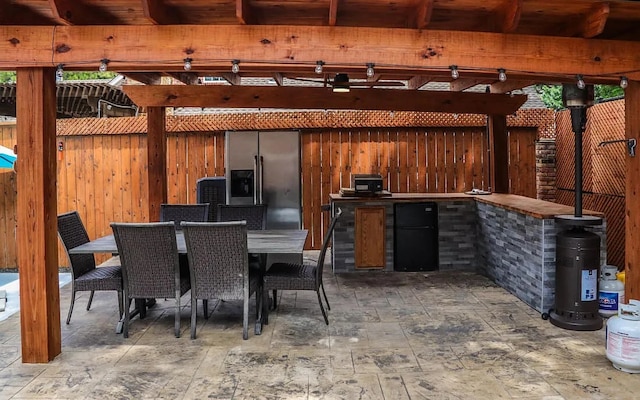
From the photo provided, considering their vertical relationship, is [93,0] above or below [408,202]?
above

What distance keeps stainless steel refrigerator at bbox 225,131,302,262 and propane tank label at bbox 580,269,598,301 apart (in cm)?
408

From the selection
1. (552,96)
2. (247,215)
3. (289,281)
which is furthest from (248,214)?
(552,96)

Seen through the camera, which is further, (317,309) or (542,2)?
(317,309)

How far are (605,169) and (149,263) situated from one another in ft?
18.5

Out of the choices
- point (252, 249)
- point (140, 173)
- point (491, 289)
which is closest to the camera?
point (252, 249)

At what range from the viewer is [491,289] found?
19.1 feet

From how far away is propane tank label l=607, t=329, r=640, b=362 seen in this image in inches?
134

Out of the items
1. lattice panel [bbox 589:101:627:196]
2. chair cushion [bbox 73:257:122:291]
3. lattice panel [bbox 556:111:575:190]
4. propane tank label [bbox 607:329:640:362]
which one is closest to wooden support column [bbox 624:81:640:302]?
propane tank label [bbox 607:329:640:362]

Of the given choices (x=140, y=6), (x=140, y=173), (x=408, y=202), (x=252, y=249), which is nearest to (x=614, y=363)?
(x=252, y=249)

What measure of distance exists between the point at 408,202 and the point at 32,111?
4.30 m

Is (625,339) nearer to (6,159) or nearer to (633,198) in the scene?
(633,198)

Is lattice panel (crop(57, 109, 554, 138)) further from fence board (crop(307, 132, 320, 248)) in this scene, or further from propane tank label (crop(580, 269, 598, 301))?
propane tank label (crop(580, 269, 598, 301))

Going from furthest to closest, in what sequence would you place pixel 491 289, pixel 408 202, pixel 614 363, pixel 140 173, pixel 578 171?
pixel 140 173 < pixel 408 202 < pixel 491 289 < pixel 578 171 < pixel 614 363

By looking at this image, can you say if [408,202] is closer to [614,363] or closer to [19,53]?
[614,363]
